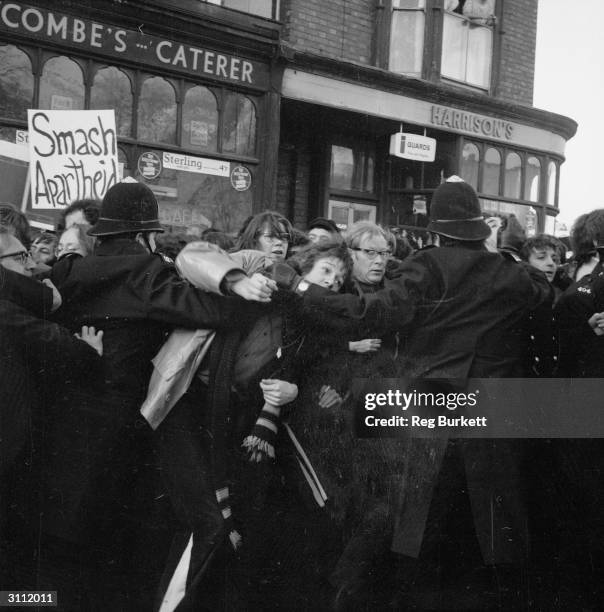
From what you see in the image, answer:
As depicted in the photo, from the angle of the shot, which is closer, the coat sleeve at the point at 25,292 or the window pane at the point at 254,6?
the coat sleeve at the point at 25,292

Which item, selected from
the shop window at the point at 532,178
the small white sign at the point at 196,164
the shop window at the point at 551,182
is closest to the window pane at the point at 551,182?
the shop window at the point at 551,182

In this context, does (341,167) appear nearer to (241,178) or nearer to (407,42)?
(407,42)

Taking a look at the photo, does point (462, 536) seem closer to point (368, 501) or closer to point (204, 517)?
point (368, 501)

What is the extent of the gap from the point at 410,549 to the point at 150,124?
616cm

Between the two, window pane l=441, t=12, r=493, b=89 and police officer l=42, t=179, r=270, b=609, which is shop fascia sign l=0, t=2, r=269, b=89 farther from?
police officer l=42, t=179, r=270, b=609

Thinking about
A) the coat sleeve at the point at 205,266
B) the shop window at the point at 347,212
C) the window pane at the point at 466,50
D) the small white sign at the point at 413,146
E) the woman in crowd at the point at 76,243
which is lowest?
the coat sleeve at the point at 205,266

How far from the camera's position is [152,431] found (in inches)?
128

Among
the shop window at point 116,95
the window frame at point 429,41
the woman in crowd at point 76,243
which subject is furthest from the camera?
the window frame at point 429,41

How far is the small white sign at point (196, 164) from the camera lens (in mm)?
8367

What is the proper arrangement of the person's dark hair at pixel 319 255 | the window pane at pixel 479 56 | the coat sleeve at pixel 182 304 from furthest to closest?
the window pane at pixel 479 56 < the person's dark hair at pixel 319 255 < the coat sleeve at pixel 182 304

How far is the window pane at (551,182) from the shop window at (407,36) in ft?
8.58

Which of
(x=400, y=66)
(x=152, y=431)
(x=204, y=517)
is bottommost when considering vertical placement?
(x=204, y=517)

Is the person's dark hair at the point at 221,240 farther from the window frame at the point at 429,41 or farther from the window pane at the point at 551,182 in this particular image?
the window pane at the point at 551,182

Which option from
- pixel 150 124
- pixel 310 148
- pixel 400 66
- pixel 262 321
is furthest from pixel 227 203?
pixel 262 321
